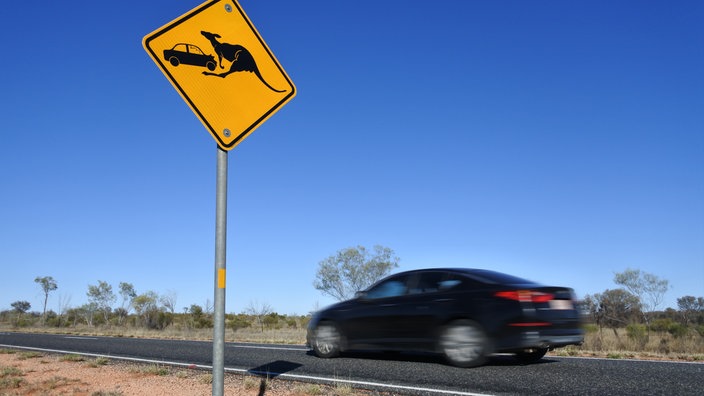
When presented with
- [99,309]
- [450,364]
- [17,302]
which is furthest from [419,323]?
[17,302]

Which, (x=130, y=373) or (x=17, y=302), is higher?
(x=17, y=302)

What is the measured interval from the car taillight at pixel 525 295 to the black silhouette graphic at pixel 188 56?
19.2ft

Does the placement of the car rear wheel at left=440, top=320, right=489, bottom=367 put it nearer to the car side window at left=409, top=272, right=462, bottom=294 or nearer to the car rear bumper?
the car rear bumper

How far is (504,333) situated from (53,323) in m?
47.1

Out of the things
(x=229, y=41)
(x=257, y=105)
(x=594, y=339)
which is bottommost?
(x=594, y=339)

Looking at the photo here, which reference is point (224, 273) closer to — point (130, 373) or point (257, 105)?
point (257, 105)

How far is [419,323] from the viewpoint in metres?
8.41

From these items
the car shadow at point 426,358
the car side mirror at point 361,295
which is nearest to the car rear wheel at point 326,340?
the car shadow at point 426,358

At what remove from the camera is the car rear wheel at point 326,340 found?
9734 millimetres

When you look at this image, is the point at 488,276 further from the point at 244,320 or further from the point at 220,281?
the point at 244,320

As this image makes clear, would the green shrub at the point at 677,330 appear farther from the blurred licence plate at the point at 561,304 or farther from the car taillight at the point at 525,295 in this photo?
the car taillight at the point at 525,295

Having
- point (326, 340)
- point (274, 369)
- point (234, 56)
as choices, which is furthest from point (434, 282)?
point (234, 56)

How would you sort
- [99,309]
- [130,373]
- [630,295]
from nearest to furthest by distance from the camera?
[130,373] → [630,295] → [99,309]

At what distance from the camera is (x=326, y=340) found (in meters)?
9.88
